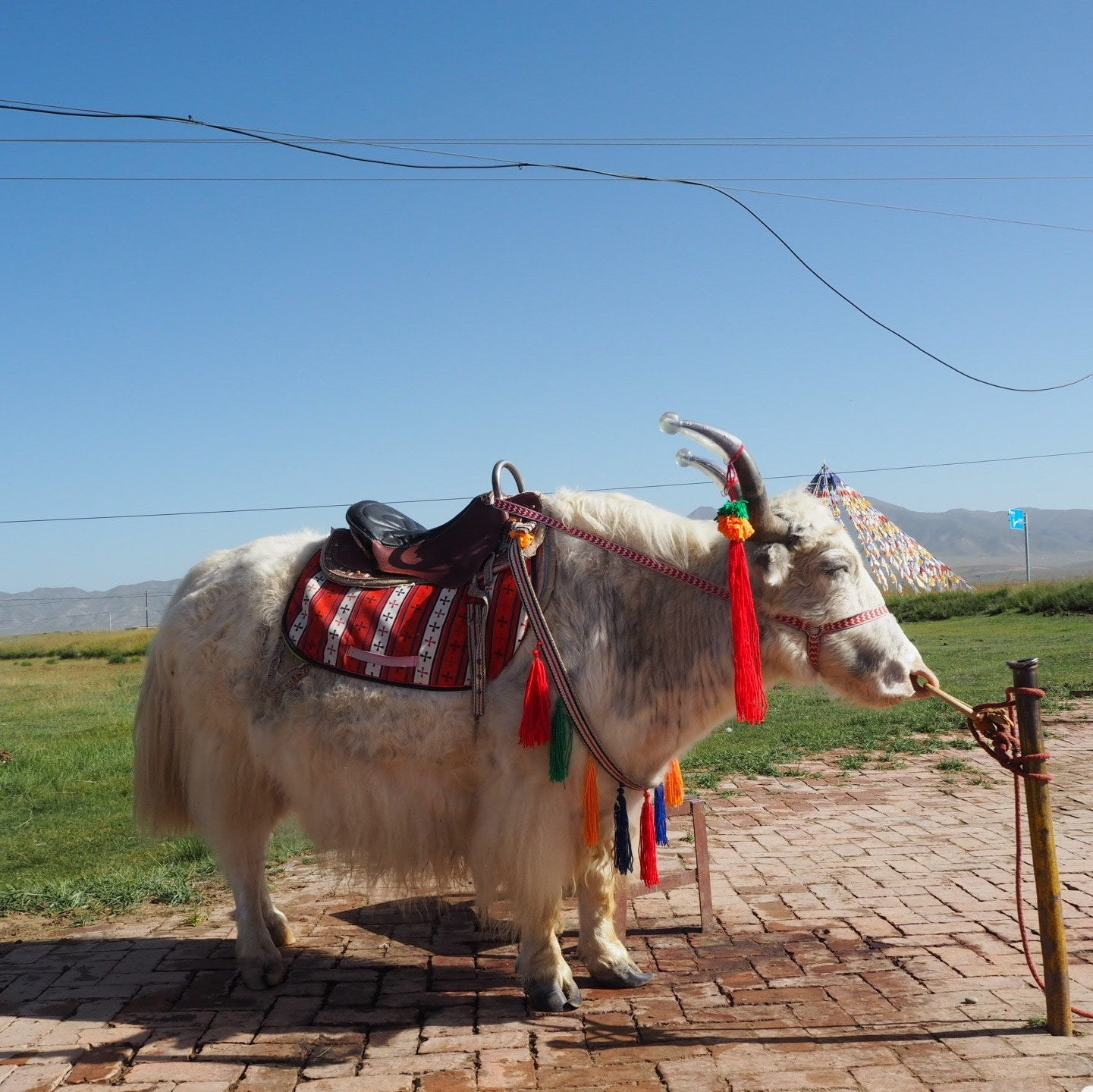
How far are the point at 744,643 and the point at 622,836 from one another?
36.3 inches

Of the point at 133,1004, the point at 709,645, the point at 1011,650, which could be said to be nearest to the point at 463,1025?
the point at 133,1004

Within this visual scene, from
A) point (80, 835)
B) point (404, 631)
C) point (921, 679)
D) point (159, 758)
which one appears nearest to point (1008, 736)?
point (921, 679)

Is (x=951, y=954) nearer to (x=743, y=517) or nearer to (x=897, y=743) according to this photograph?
(x=743, y=517)

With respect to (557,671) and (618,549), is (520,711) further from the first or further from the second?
(618,549)

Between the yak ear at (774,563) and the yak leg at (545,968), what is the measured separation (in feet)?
5.06

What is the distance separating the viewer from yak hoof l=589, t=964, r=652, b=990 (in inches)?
171

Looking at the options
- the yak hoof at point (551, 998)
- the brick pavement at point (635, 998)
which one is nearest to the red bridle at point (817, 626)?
the brick pavement at point (635, 998)

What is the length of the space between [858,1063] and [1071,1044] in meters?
0.72

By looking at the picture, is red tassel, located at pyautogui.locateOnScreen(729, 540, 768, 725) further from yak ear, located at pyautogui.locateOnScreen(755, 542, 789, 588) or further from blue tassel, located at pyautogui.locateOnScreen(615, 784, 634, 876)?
blue tassel, located at pyautogui.locateOnScreen(615, 784, 634, 876)

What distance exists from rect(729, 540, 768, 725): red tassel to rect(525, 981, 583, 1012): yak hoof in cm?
130

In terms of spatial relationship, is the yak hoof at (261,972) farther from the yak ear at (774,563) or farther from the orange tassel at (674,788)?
the yak ear at (774,563)

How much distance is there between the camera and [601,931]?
174 inches

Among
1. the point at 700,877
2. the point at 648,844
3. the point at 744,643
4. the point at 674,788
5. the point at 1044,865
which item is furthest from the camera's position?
the point at 700,877

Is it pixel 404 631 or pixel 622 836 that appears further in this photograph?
pixel 404 631
